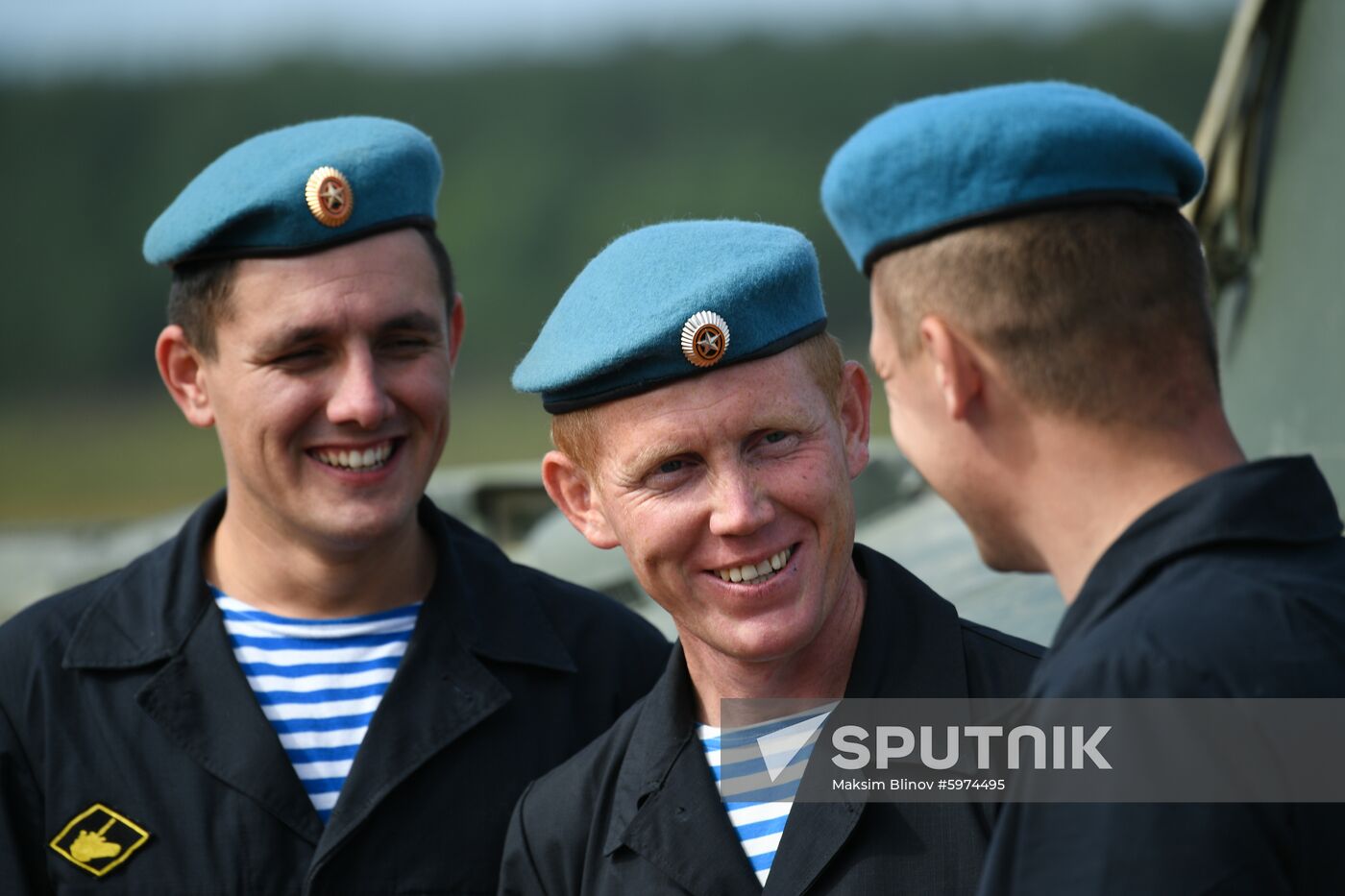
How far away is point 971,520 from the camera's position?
166 centimetres

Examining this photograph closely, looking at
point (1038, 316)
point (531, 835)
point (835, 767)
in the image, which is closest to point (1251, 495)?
point (1038, 316)

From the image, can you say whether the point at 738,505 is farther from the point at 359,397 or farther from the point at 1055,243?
the point at 359,397

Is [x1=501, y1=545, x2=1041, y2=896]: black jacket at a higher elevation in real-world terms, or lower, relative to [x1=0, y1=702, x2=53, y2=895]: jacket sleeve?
lower

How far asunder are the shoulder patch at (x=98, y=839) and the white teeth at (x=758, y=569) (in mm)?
1070

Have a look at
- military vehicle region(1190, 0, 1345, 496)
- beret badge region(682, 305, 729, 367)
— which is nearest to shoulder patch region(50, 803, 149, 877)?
beret badge region(682, 305, 729, 367)

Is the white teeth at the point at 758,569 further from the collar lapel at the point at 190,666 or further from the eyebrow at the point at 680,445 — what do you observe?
the collar lapel at the point at 190,666

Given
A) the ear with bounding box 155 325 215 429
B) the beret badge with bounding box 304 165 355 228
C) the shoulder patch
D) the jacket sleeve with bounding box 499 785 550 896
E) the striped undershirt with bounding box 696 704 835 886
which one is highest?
the beret badge with bounding box 304 165 355 228

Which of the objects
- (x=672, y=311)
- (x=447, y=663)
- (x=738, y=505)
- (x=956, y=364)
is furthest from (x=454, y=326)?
(x=956, y=364)

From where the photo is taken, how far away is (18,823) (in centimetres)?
245

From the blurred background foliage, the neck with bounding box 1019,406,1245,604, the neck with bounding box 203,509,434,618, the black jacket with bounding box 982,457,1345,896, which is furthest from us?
the blurred background foliage

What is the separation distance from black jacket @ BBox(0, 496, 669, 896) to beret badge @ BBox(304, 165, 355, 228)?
2.03ft

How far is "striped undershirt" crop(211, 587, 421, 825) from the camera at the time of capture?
257cm

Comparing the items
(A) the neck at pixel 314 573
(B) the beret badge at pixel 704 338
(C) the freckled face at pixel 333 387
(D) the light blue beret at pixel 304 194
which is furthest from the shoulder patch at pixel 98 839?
(B) the beret badge at pixel 704 338

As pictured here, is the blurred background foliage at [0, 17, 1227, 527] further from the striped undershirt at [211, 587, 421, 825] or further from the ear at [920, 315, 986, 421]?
the ear at [920, 315, 986, 421]
